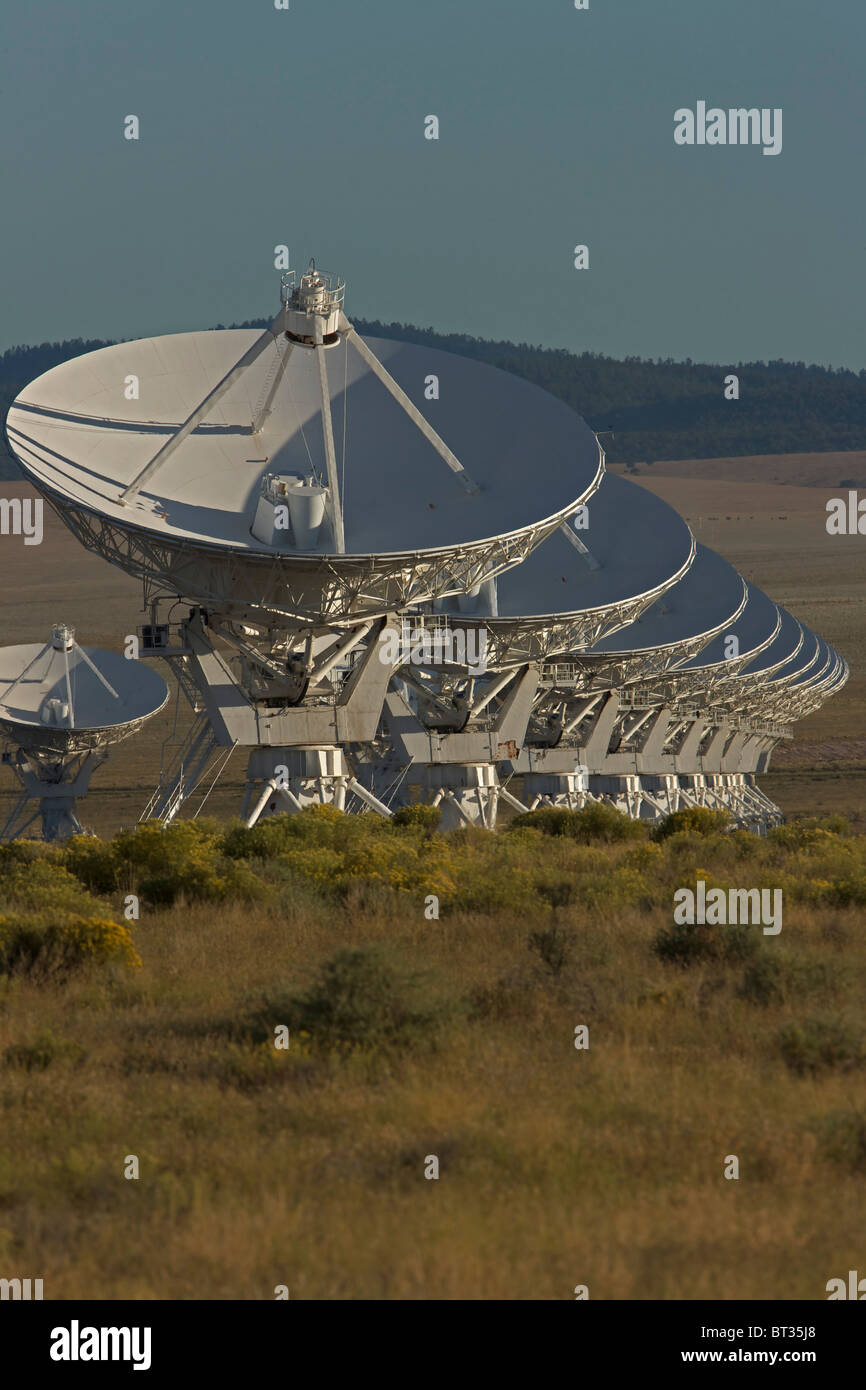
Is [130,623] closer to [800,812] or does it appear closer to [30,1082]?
[800,812]

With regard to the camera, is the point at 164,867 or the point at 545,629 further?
the point at 545,629

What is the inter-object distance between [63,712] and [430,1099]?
43.9m

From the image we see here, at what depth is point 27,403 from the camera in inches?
1196

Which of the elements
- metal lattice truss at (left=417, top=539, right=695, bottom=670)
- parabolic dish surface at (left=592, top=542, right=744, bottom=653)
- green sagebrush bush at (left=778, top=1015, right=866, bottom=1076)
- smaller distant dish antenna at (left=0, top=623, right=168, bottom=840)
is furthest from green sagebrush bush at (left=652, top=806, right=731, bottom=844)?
smaller distant dish antenna at (left=0, top=623, right=168, bottom=840)

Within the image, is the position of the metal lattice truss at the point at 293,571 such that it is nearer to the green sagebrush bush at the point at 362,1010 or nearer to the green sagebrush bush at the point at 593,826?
the green sagebrush bush at the point at 593,826

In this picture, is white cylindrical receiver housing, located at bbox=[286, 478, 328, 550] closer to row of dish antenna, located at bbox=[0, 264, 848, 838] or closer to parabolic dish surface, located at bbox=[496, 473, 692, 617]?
row of dish antenna, located at bbox=[0, 264, 848, 838]

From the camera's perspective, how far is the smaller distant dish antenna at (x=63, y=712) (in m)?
52.4

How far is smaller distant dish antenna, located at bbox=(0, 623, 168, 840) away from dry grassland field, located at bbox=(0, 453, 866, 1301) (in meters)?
32.5

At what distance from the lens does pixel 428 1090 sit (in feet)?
34.3

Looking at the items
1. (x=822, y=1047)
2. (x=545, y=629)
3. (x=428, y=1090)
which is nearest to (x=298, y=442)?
(x=545, y=629)

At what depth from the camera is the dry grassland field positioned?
7.92 metres

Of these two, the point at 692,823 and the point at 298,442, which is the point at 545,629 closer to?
the point at 692,823
